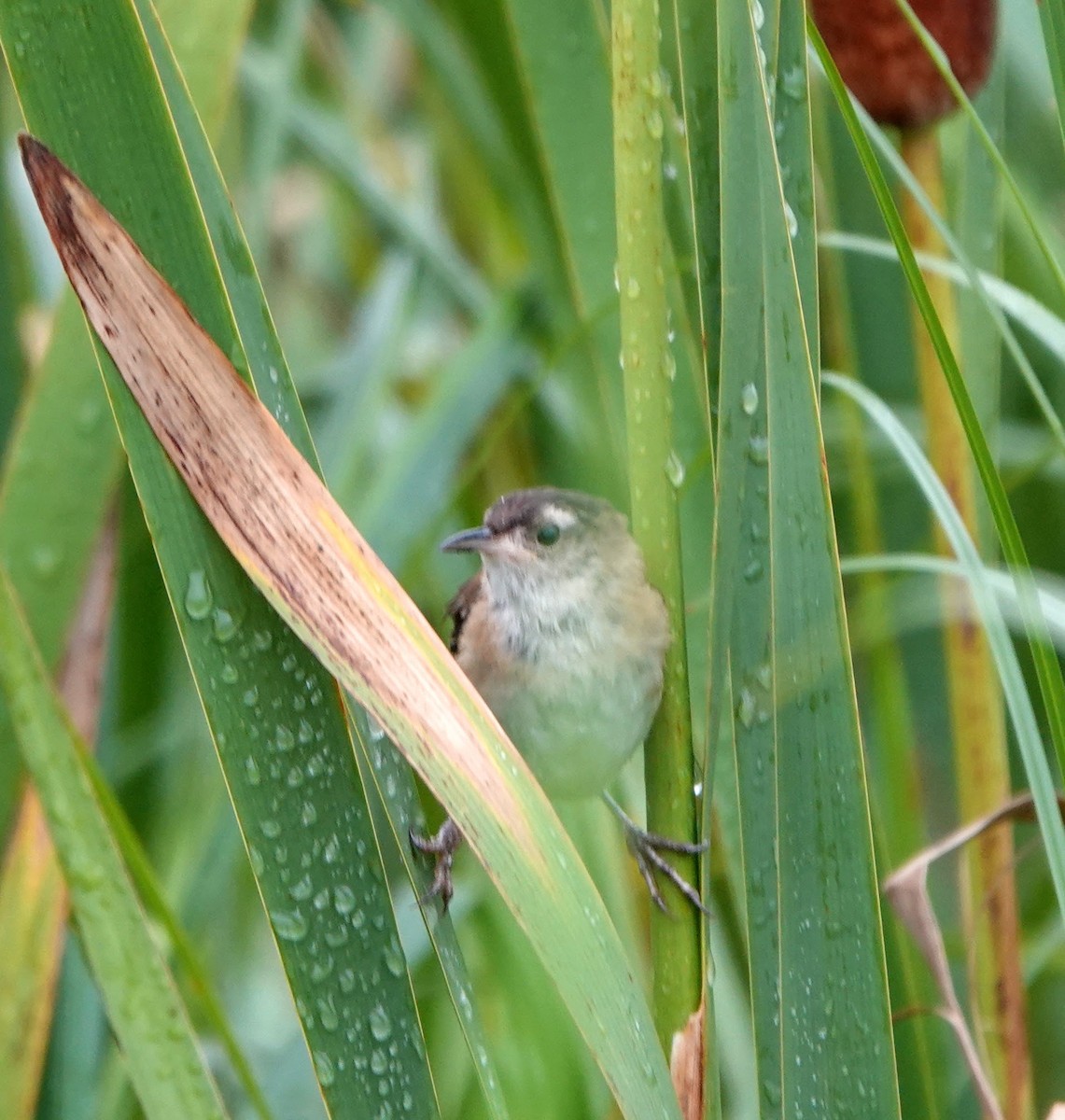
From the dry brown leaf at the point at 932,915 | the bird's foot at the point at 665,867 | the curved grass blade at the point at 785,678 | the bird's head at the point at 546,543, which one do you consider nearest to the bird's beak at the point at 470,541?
the bird's head at the point at 546,543

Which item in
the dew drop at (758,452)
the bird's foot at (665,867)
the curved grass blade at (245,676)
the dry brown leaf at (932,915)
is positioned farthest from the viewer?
the dry brown leaf at (932,915)

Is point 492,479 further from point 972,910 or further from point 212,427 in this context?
point 212,427

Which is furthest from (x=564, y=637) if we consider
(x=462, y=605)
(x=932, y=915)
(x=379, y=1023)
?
(x=379, y=1023)

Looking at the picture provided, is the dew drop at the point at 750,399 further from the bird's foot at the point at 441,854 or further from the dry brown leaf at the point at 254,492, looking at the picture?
the bird's foot at the point at 441,854

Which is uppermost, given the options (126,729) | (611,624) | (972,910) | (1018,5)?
(1018,5)

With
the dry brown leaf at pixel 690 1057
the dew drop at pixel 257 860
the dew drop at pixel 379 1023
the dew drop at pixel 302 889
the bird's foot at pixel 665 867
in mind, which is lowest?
the dry brown leaf at pixel 690 1057

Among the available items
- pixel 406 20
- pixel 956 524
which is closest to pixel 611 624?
pixel 956 524

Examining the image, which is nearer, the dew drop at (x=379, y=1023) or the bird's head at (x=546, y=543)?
the dew drop at (x=379, y=1023)

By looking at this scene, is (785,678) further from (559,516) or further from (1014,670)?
(559,516)
